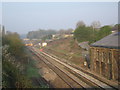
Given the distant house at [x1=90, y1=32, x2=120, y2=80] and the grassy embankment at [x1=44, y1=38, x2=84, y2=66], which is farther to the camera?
the grassy embankment at [x1=44, y1=38, x2=84, y2=66]

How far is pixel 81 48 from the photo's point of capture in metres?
40.8

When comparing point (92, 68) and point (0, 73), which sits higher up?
point (0, 73)

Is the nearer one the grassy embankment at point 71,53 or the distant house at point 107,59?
the distant house at point 107,59

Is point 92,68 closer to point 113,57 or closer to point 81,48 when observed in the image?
point 113,57

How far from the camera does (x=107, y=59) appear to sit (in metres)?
17.4

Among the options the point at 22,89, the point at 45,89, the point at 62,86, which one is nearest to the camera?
the point at 22,89

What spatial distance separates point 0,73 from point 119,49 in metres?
11.3

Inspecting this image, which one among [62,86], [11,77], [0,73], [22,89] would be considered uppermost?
[0,73]

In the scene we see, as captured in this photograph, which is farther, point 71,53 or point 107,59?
point 71,53

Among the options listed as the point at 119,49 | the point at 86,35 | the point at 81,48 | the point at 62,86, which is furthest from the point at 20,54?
the point at 86,35

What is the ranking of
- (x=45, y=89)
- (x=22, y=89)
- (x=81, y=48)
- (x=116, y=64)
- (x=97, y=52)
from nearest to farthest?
(x=22, y=89)
(x=45, y=89)
(x=116, y=64)
(x=97, y=52)
(x=81, y=48)

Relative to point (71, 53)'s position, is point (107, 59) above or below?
above

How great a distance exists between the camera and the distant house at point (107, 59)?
51.8 feet

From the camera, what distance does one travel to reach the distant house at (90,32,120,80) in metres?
15.8
